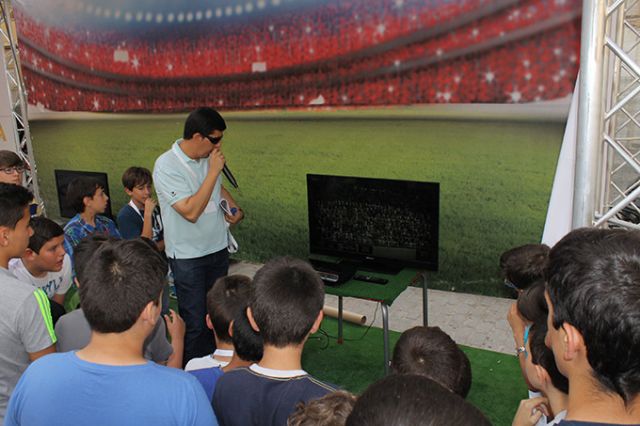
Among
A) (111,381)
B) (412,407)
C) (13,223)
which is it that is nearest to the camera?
(412,407)

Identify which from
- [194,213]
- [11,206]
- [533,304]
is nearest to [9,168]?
[194,213]

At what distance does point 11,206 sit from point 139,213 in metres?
2.01

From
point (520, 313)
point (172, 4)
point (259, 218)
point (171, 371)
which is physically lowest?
point (259, 218)

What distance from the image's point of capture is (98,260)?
1.51m

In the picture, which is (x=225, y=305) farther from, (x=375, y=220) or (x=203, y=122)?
(x=375, y=220)

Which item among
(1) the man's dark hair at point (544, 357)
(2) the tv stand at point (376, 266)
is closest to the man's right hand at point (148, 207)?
(2) the tv stand at point (376, 266)

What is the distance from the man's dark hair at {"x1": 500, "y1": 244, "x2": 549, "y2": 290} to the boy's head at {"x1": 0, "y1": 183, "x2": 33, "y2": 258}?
1.99 metres

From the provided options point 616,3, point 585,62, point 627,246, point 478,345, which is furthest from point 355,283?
point 627,246

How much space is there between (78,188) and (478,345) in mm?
2890

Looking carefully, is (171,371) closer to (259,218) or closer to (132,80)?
(259,218)

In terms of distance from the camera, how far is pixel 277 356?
158cm

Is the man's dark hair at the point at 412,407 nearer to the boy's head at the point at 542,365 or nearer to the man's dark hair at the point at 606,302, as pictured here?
A: the man's dark hair at the point at 606,302

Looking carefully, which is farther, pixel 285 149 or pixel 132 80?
pixel 132 80

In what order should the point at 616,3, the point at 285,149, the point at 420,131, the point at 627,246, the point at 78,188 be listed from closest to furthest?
the point at 627,246 → the point at 616,3 → the point at 78,188 → the point at 420,131 → the point at 285,149
